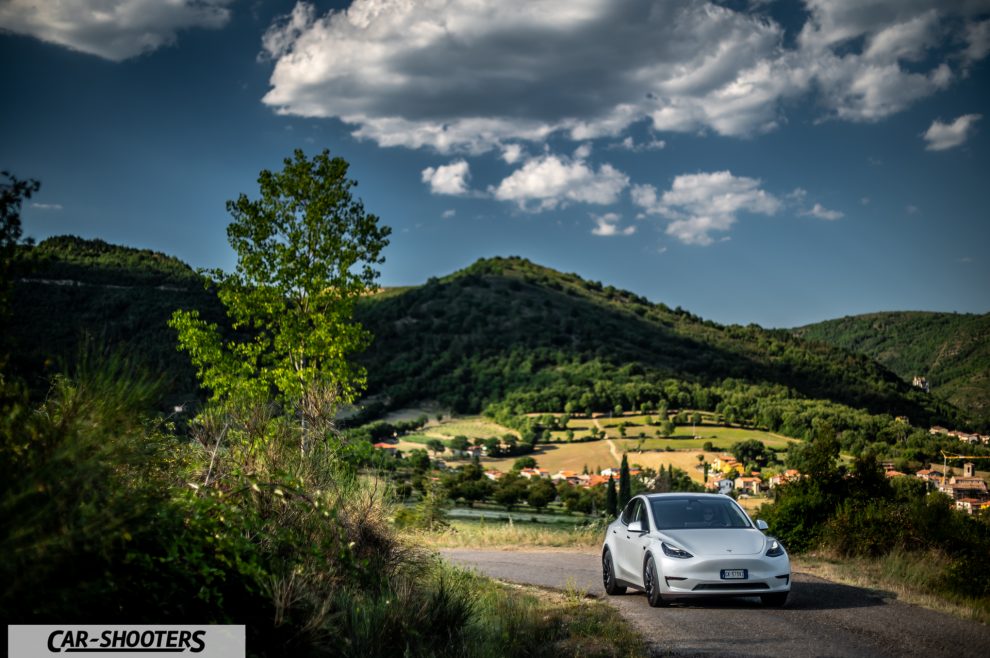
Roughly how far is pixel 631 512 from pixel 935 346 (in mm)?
148863

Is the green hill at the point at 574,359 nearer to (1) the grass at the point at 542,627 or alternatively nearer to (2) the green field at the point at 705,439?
(2) the green field at the point at 705,439

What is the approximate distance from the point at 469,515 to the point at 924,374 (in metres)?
111

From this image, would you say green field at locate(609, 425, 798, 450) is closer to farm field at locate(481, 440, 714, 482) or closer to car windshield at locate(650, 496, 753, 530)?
A: farm field at locate(481, 440, 714, 482)

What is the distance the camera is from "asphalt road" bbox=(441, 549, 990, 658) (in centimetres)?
898

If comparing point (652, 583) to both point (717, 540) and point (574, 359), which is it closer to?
point (717, 540)

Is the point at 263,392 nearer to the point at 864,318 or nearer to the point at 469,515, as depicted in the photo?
Result: the point at 469,515

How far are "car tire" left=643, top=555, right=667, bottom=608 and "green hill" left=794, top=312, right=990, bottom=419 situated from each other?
301 ft

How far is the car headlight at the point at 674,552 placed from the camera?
474 inches

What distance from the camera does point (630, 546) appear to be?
44.1 ft

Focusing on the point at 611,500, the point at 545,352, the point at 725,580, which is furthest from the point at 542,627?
the point at 545,352

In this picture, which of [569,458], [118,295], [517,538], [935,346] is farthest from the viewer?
[935,346]

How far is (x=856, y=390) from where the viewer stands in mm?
120625

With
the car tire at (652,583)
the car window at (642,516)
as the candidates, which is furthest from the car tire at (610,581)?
the car tire at (652,583)

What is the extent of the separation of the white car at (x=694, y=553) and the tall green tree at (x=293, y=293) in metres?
6.12
